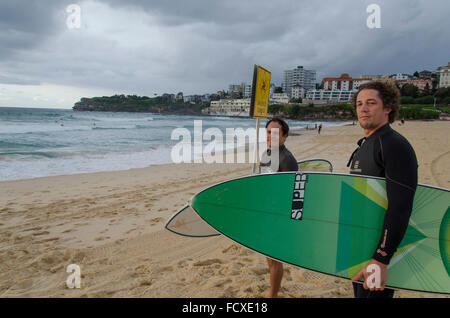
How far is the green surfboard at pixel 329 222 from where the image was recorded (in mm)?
1658

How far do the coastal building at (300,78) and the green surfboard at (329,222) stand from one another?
536 feet

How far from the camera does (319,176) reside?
1896 millimetres

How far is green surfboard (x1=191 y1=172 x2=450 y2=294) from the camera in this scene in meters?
1.66

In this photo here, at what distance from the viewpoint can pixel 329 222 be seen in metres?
1.84

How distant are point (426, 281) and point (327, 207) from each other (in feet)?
2.41

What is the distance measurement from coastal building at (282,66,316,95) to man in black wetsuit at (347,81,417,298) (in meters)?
164

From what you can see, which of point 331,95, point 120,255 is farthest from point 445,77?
point 120,255

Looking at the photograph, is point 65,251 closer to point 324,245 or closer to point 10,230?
point 10,230

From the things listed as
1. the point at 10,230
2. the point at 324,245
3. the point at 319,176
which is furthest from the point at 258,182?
the point at 10,230

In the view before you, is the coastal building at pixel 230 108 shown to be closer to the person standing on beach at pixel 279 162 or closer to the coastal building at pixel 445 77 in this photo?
the coastal building at pixel 445 77

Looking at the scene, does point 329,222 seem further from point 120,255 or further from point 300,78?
point 300,78

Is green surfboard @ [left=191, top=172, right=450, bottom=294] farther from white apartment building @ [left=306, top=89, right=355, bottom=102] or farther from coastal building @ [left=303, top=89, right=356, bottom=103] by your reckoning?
coastal building @ [left=303, top=89, right=356, bottom=103]

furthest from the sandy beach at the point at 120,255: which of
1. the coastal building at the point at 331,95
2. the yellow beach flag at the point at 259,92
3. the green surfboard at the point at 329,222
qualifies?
the coastal building at the point at 331,95

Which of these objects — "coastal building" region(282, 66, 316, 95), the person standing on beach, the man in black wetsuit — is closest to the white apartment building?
"coastal building" region(282, 66, 316, 95)
